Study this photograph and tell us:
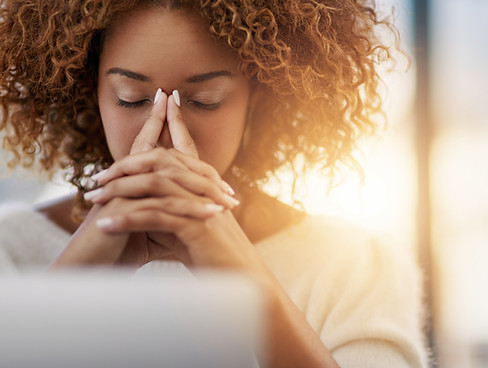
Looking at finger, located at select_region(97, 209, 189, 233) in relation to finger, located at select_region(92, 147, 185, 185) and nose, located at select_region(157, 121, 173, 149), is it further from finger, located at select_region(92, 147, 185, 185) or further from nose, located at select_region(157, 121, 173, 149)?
nose, located at select_region(157, 121, 173, 149)

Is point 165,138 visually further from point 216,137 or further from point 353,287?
point 353,287

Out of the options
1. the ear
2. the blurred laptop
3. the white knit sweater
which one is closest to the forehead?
the ear

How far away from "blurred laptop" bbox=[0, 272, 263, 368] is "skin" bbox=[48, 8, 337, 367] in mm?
291

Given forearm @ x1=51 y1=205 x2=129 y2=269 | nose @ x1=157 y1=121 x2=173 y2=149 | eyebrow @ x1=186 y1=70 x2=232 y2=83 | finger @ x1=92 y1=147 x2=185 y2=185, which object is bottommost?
forearm @ x1=51 y1=205 x2=129 y2=269

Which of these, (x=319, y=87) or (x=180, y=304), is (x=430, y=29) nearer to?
(x=319, y=87)

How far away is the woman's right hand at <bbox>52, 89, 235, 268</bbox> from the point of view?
0.67 metres

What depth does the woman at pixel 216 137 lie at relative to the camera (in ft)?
2.35

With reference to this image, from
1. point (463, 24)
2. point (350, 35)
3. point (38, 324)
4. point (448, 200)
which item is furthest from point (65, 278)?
point (463, 24)

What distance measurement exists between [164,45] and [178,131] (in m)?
0.13

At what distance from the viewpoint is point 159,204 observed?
673 mm

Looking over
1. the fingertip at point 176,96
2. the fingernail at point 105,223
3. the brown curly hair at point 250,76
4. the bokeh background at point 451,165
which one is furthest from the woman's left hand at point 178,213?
the bokeh background at point 451,165

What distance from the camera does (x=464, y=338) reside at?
245 cm

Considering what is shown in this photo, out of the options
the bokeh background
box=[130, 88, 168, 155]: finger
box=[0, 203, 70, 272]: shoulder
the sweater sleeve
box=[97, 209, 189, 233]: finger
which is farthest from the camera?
the bokeh background

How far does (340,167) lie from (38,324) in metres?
0.88
